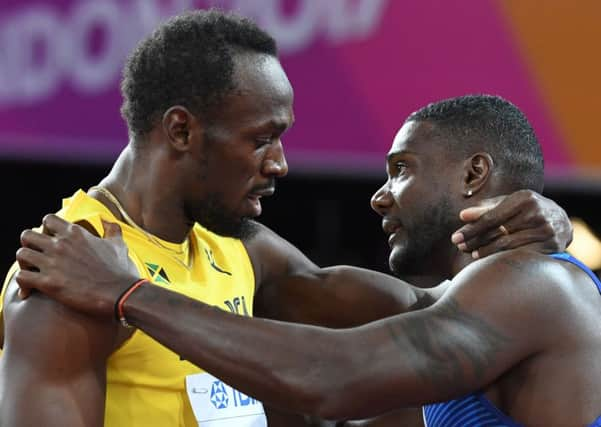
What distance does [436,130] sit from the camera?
330 cm

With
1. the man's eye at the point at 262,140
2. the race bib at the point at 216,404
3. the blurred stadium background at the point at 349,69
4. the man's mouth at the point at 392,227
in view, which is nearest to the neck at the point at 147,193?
the man's eye at the point at 262,140

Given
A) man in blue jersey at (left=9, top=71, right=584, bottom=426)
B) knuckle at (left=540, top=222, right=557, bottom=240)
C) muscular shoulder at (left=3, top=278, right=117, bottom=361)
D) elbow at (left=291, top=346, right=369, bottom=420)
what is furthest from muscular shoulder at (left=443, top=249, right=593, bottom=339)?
muscular shoulder at (left=3, top=278, right=117, bottom=361)

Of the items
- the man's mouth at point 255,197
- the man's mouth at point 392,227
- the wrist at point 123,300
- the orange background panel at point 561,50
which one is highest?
the orange background panel at point 561,50

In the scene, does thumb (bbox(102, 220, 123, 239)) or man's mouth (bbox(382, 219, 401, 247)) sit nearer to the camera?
thumb (bbox(102, 220, 123, 239))

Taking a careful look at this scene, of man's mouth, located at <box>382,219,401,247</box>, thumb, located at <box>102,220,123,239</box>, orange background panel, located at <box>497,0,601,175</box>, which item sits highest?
orange background panel, located at <box>497,0,601,175</box>

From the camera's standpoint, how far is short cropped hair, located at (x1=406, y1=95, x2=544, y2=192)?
3195mm

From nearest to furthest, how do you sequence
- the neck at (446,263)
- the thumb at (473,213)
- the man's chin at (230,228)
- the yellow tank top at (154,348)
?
1. the yellow tank top at (154,348)
2. the thumb at (473,213)
3. the man's chin at (230,228)
4. the neck at (446,263)

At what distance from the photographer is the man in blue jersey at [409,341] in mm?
2625

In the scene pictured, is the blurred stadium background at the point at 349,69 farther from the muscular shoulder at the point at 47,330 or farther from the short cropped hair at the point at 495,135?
the muscular shoulder at the point at 47,330

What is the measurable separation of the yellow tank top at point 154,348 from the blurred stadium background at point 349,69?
3415mm

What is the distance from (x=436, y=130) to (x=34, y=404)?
142 cm

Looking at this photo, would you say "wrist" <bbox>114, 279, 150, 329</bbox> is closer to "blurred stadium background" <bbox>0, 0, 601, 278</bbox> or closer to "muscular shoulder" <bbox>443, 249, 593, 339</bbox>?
"muscular shoulder" <bbox>443, 249, 593, 339</bbox>

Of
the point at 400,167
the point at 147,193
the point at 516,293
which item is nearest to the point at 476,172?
the point at 400,167

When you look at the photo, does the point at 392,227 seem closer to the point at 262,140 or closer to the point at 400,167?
the point at 400,167
